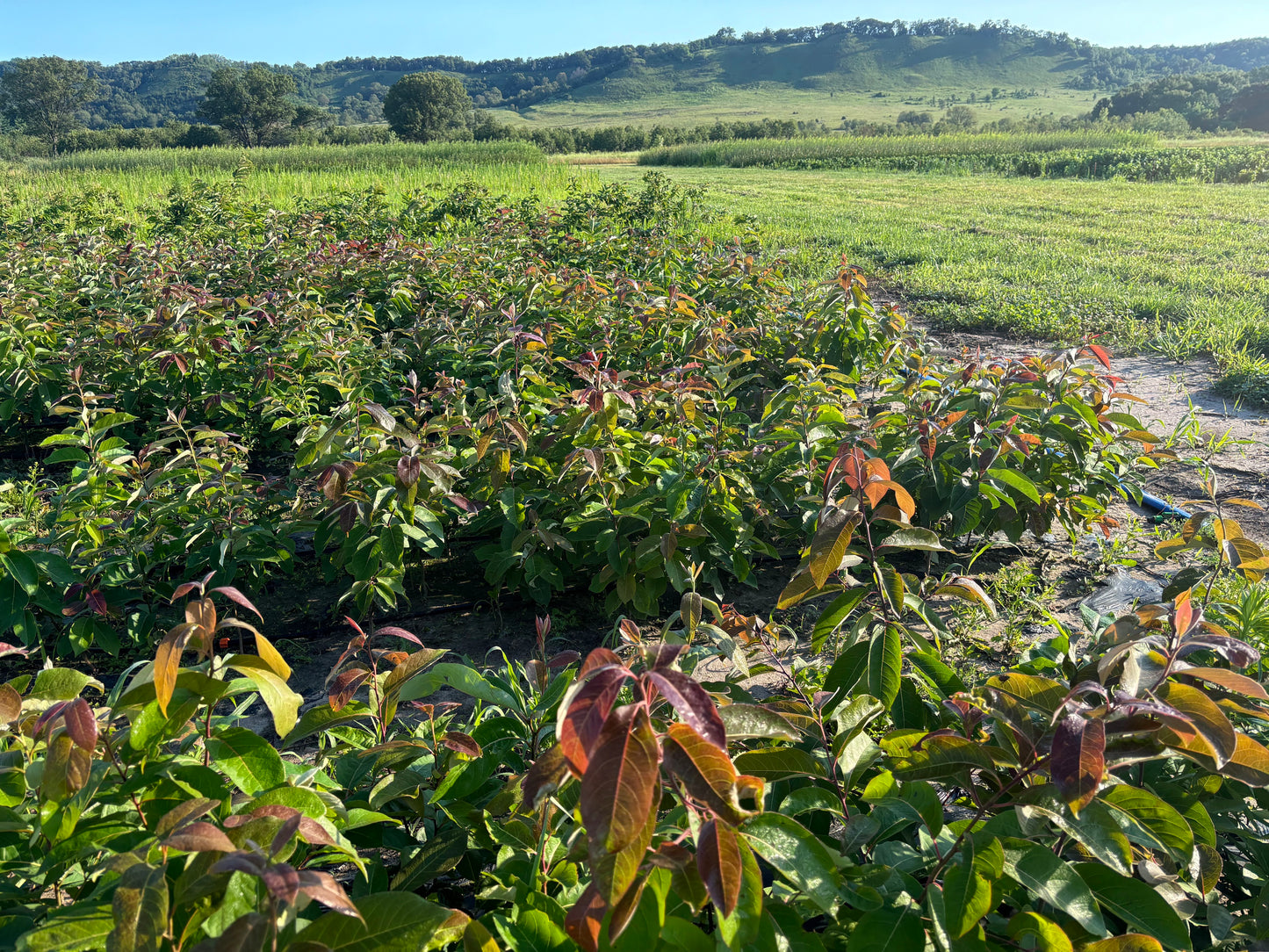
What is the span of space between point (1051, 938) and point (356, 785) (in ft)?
2.95

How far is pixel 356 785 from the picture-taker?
3.62ft

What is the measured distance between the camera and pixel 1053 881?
81 cm

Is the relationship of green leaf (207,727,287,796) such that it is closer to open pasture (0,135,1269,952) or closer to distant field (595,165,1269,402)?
open pasture (0,135,1269,952)

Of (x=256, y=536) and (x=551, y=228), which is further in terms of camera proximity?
(x=551, y=228)

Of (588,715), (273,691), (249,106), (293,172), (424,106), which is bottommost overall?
(273,691)

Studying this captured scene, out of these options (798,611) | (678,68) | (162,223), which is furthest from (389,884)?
(678,68)

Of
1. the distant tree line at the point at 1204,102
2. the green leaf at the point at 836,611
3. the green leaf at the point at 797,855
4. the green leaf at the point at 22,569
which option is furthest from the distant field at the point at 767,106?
the green leaf at the point at 797,855

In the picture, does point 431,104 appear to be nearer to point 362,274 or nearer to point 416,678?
point 362,274

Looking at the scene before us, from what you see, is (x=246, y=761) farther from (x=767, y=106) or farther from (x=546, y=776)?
(x=767, y=106)

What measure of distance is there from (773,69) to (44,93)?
329 feet

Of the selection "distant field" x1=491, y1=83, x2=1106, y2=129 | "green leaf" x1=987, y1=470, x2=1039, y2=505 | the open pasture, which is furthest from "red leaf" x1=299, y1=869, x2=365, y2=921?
"distant field" x1=491, y1=83, x2=1106, y2=129

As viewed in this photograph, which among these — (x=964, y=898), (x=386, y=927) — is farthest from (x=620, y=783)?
(x=964, y=898)

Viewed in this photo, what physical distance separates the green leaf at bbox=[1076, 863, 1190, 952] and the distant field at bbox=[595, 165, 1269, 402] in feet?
17.9

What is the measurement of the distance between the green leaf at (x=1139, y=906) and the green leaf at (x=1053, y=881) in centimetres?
5
